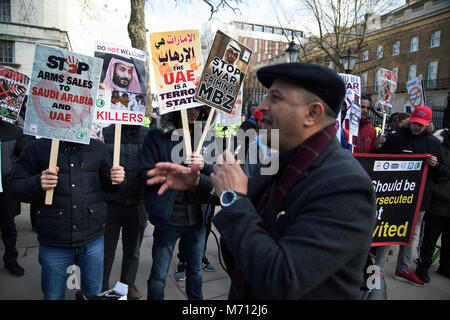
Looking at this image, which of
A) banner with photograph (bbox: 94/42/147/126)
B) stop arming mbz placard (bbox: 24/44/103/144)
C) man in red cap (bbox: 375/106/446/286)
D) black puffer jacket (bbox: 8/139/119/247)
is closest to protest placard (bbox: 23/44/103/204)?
stop arming mbz placard (bbox: 24/44/103/144)

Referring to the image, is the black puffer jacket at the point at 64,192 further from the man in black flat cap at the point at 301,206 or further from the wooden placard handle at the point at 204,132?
the man in black flat cap at the point at 301,206

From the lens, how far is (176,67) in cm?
283

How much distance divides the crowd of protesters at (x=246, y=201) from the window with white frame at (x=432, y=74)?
3412 centimetres

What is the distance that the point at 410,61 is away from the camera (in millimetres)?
35094

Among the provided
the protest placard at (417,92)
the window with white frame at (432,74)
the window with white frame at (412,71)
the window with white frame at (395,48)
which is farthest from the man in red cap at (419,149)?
the window with white frame at (395,48)

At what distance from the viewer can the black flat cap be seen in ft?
4.32

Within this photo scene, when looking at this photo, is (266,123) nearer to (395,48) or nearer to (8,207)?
(8,207)

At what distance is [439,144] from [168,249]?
149 inches

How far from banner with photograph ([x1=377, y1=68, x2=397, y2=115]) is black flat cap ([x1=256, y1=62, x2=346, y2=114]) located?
14.9 ft

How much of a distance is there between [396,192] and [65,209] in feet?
11.3

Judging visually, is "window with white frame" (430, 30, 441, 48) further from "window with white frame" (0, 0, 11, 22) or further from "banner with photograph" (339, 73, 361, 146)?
"window with white frame" (0, 0, 11, 22)

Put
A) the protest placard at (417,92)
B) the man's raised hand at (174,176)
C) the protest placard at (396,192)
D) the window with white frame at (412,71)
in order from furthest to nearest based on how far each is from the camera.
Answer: the window with white frame at (412,71)
the protest placard at (417,92)
the protest placard at (396,192)
the man's raised hand at (174,176)

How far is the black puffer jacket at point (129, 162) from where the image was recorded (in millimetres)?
3283
